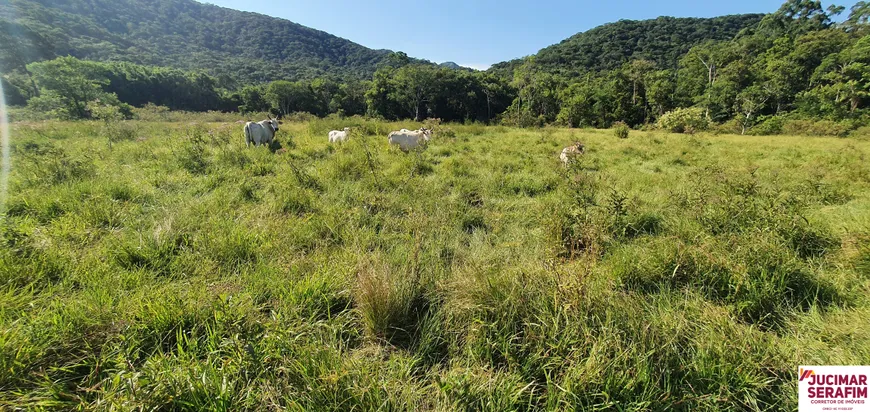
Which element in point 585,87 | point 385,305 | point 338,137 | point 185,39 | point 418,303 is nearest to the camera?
point 385,305

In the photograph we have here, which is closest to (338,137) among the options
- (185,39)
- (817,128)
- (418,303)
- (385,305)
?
(418,303)

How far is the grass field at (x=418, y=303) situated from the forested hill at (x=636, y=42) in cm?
7768

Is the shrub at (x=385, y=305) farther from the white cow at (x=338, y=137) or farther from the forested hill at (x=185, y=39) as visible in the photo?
the forested hill at (x=185, y=39)

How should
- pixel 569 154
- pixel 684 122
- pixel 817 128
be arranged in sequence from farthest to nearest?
pixel 684 122
pixel 817 128
pixel 569 154

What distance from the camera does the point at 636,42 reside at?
304 ft

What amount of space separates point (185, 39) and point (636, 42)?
156 meters

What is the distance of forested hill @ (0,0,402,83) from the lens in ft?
228

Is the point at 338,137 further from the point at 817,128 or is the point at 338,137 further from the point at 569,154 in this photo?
the point at 817,128

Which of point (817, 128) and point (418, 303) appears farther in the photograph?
point (817, 128)

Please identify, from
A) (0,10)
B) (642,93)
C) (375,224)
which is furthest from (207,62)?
(375,224)

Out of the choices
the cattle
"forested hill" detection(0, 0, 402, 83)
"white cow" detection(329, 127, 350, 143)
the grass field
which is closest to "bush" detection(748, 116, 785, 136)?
the cattle

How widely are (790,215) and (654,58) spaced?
95.1 m

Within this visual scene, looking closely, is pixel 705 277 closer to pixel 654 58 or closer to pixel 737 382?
pixel 737 382

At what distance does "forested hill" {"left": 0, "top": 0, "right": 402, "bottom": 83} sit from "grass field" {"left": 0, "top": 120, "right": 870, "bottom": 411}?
259 ft
